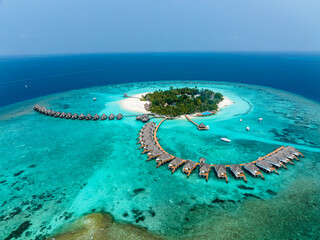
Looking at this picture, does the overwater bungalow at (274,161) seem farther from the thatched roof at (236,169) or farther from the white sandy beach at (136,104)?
the white sandy beach at (136,104)

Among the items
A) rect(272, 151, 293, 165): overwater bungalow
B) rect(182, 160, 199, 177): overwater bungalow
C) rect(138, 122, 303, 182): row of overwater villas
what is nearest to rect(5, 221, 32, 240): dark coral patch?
rect(138, 122, 303, 182): row of overwater villas

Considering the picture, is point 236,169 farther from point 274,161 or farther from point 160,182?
point 160,182

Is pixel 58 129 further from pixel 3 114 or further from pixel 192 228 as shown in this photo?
pixel 192 228

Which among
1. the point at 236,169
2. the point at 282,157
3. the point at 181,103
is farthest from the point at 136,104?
the point at 282,157

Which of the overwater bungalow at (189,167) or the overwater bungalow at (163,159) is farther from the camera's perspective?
the overwater bungalow at (163,159)

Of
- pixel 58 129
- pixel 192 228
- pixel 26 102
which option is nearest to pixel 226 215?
pixel 192 228

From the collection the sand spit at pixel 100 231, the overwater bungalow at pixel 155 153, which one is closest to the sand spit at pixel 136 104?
the overwater bungalow at pixel 155 153
